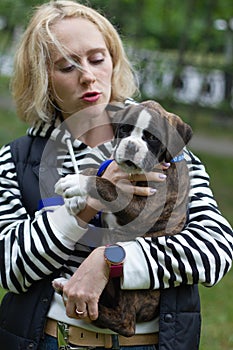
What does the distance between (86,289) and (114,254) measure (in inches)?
6.3

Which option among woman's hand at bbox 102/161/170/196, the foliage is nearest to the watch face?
woman's hand at bbox 102/161/170/196

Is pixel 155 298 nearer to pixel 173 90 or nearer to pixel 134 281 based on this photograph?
pixel 134 281

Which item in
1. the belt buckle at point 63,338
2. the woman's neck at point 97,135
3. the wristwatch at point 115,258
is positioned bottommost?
the belt buckle at point 63,338

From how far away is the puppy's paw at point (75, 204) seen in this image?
2.71m

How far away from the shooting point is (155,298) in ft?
9.12

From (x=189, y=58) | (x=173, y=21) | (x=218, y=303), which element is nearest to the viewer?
(x=218, y=303)

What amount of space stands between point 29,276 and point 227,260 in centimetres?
76

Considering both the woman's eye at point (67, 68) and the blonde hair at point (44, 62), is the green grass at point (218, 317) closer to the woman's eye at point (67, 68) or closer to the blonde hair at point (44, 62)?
the blonde hair at point (44, 62)

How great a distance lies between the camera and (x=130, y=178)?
110 inches

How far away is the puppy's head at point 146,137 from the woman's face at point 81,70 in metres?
0.16

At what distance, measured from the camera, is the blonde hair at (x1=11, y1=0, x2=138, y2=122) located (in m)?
3.16

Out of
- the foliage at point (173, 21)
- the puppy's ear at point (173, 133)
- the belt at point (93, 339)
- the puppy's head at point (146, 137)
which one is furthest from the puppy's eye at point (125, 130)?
the foliage at point (173, 21)

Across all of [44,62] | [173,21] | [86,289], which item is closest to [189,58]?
[173,21]

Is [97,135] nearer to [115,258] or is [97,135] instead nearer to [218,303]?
[115,258]
